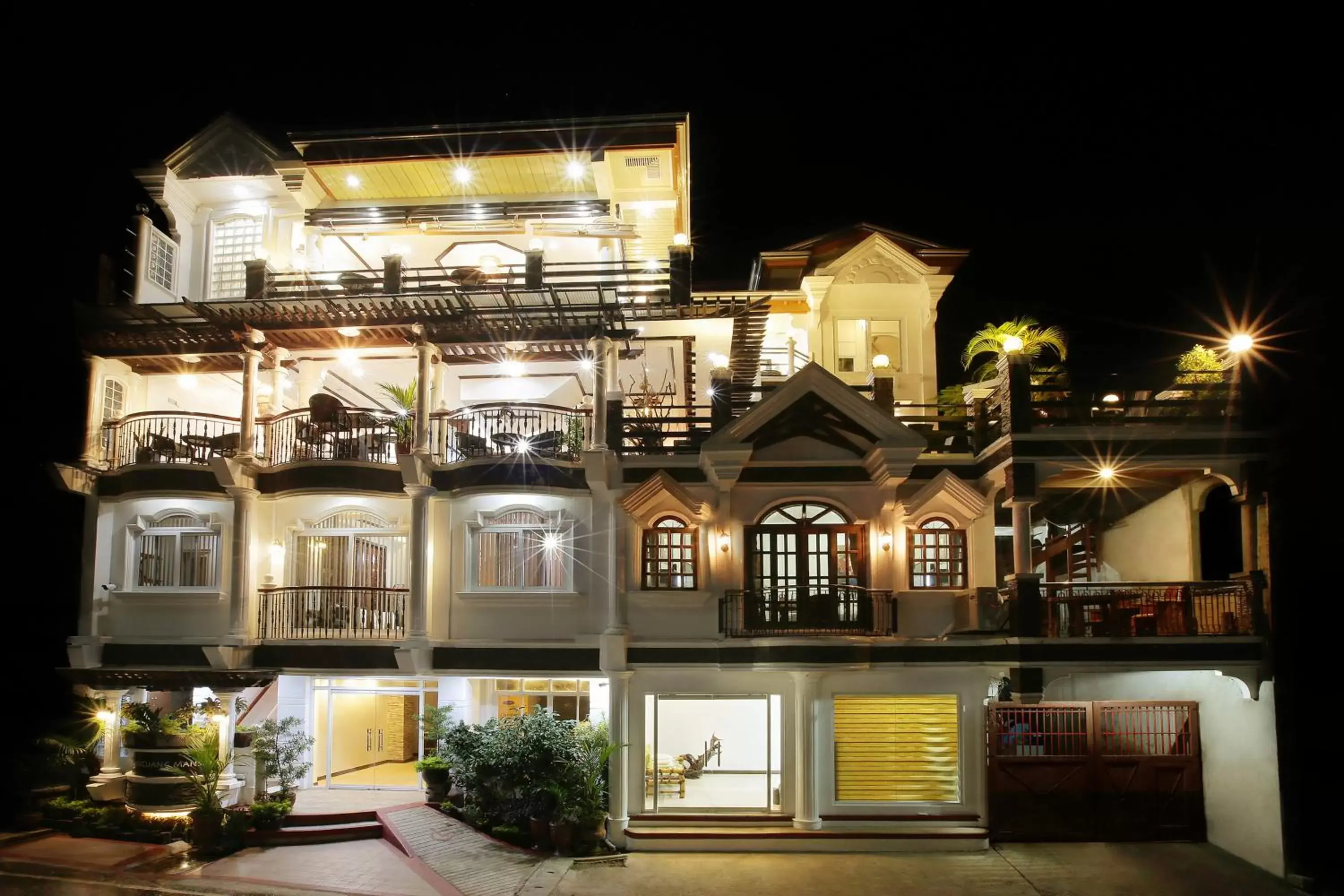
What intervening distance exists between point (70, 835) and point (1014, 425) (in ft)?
62.8

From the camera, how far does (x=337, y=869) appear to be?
16.7 metres

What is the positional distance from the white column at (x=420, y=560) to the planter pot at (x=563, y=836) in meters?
4.27

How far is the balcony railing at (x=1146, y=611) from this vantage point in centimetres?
1727

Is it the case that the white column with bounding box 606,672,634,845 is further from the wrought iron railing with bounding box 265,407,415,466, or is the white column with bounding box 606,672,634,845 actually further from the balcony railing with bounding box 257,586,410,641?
the wrought iron railing with bounding box 265,407,415,466

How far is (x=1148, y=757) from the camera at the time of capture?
744 inches

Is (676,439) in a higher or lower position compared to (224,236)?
lower

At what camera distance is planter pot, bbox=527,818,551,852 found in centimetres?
1777

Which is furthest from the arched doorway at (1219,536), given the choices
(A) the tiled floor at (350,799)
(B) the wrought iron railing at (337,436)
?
(A) the tiled floor at (350,799)

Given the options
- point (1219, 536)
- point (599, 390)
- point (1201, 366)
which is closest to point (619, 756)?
point (599, 390)

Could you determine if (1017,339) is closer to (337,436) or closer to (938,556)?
(938,556)

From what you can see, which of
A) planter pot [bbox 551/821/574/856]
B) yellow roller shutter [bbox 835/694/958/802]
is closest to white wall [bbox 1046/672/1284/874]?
yellow roller shutter [bbox 835/694/958/802]

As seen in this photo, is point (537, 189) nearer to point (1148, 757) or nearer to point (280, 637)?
point (280, 637)

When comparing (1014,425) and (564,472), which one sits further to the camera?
(564,472)

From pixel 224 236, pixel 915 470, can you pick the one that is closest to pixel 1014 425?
pixel 915 470
